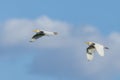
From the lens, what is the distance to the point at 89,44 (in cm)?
10781

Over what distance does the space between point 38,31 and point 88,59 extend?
13721 mm

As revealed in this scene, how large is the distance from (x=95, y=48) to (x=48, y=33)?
11.0 meters

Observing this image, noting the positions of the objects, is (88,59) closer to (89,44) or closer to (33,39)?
(89,44)

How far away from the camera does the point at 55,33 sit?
350 feet

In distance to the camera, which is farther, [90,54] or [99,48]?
[90,54]

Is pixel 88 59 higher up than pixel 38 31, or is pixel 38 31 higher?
pixel 38 31

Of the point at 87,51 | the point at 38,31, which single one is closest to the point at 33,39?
the point at 38,31

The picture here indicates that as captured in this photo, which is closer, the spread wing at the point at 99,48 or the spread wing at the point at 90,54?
the spread wing at the point at 99,48

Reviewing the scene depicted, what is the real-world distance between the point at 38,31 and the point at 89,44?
39.1 ft

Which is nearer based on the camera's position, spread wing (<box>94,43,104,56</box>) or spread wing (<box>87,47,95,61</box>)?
spread wing (<box>94,43,104,56</box>)

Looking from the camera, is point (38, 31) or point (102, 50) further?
point (38, 31)

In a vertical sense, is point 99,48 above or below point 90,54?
above

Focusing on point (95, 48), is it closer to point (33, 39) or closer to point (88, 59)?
point (88, 59)

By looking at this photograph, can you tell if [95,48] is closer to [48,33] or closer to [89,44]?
[89,44]
